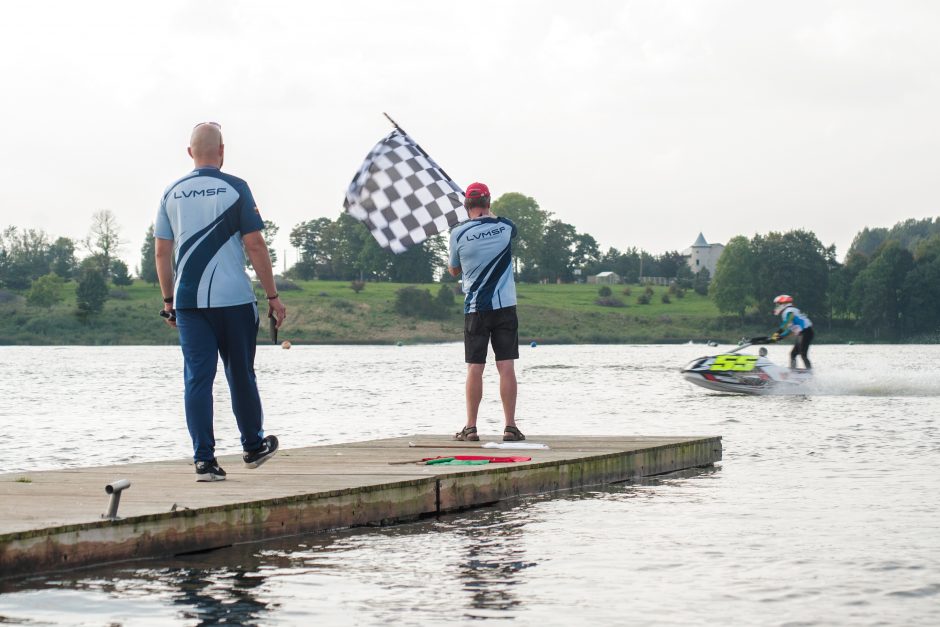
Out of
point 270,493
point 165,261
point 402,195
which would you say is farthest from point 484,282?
point 270,493

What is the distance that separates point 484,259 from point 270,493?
13.5 feet

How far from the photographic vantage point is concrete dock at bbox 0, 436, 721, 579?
7.86 m

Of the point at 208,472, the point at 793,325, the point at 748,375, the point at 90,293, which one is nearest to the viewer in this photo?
the point at 208,472

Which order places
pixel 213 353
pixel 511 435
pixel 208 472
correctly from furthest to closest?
1. pixel 511 435
2. pixel 208 472
3. pixel 213 353

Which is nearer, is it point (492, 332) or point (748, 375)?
point (492, 332)

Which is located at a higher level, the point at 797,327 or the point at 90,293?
the point at 90,293

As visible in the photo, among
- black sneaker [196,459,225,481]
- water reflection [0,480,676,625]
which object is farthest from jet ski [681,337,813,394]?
water reflection [0,480,676,625]

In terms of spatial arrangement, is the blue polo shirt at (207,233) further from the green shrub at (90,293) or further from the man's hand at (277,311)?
the green shrub at (90,293)

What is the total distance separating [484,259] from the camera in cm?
1273

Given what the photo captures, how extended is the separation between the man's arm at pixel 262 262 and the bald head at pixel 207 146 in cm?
61

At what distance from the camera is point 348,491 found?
31.9 feet

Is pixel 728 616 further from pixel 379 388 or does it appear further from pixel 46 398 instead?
pixel 379 388

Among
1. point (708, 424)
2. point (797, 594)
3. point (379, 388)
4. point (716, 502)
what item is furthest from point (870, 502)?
point (379, 388)

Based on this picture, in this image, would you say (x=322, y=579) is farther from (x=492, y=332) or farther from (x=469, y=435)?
(x=469, y=435)
